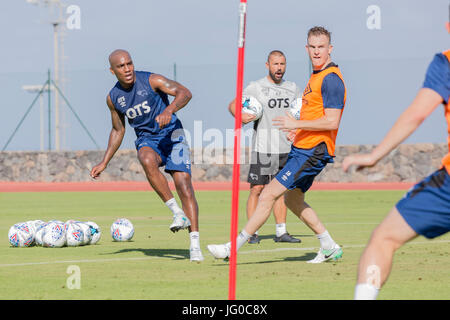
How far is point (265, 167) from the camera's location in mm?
12164

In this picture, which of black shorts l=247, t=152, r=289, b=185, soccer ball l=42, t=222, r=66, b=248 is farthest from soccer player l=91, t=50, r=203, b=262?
black shorts l=247, t=152, r=289, b=185

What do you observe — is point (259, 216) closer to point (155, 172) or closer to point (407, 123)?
point (155, 172)

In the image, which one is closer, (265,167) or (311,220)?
(311,220)

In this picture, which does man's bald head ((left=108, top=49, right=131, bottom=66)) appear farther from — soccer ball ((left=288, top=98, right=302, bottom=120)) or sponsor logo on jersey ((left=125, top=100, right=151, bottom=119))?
soccer ball ((left=288, top=98, right=302, bottom=120))

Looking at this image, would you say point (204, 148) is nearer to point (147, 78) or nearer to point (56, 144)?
point (56, 144)

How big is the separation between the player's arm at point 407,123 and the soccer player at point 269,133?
24.1ft

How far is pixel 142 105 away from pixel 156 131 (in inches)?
13.4

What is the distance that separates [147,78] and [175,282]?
9.98 feet

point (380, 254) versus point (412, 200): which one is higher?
point (412, 200)

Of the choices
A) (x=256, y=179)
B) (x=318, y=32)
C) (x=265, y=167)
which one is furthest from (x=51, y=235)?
(x=318, y=32)

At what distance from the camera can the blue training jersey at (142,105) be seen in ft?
33.0

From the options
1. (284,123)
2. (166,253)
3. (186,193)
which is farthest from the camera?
(166,253)

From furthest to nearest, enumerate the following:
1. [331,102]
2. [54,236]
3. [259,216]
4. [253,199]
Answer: [253,199] < [54,236] < [259,216] < [331,102]
